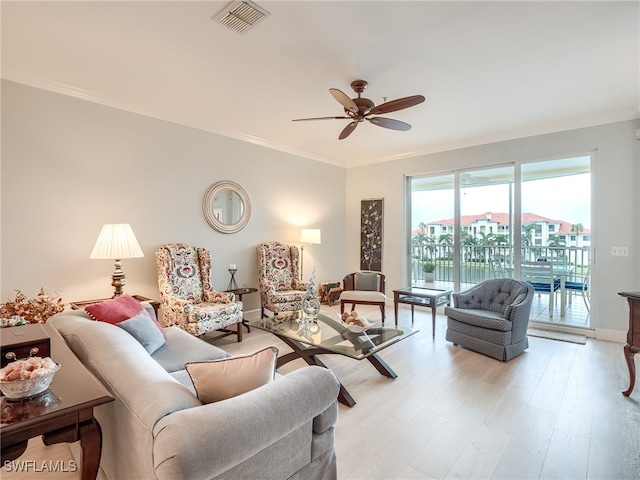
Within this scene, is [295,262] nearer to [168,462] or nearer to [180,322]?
[180,322]

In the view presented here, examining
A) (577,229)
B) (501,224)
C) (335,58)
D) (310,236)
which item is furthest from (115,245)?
(577,229)

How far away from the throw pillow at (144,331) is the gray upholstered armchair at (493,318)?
302 centimetres

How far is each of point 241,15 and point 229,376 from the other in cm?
222

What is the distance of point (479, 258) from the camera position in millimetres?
5070

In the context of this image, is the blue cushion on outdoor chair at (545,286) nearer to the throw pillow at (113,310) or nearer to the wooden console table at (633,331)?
the wooden console table at (633,331)

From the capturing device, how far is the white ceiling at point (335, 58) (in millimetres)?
2143

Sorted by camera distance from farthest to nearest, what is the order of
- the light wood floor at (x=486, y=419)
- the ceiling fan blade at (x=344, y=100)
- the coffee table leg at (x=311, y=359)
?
the ceiling fan blade at (x=344, y=100), the coffee table leg at (x=311, y=359), the light wood floor at (x=486, y=419)

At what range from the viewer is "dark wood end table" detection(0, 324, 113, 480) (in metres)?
1.00

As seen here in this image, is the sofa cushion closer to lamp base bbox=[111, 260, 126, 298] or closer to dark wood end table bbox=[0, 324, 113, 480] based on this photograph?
dark wood end table bbox=[0, 324, 113, 480]

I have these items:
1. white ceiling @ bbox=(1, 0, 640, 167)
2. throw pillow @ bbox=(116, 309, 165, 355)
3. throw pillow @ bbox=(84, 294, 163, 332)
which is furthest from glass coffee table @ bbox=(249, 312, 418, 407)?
white ceiling @ bbox=(1, 0, 640, 167)

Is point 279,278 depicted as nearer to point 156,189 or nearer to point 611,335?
point 156,189

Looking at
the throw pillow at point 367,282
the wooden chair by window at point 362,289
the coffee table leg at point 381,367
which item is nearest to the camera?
the coffee table leg at point 381,367

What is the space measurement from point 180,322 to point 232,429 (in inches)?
104

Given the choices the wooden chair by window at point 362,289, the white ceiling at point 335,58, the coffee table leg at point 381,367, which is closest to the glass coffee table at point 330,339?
the coffee table leg at point 381,367
